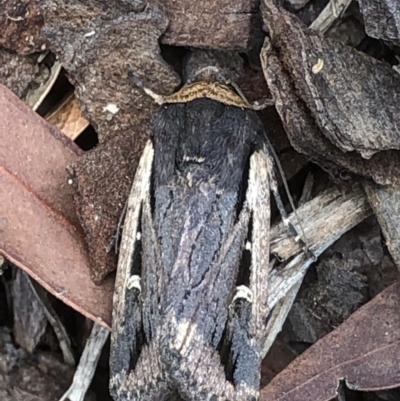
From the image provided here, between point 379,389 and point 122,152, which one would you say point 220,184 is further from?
point 379,389

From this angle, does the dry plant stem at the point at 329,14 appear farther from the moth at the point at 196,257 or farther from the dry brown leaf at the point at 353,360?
the dry brown leaf at the point at 353,360

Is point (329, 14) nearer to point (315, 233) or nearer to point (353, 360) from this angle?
point (315, 233)

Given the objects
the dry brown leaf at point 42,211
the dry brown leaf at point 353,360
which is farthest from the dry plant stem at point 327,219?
the dry brown leaf at point 42,211

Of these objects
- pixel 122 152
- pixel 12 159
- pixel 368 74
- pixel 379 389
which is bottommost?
pixel 379 389

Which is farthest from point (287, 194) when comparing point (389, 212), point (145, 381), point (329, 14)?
point (145, 381)

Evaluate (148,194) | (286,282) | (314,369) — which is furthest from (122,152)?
(314,369)

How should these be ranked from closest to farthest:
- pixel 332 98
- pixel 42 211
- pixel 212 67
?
pixel 332 98 → pixel 42 211 → pixel 212 67
